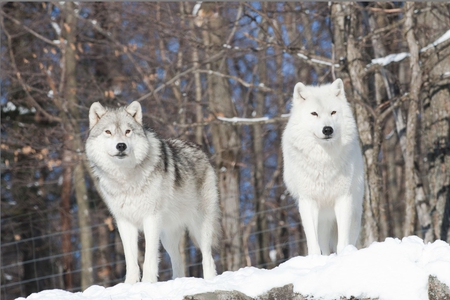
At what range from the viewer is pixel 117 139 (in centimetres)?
622

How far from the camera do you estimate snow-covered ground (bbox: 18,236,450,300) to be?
14.1ft

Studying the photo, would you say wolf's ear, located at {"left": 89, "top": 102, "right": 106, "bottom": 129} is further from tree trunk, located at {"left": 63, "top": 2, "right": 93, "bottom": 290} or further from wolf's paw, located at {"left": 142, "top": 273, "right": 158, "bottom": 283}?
tree trunk, located at {"left": 63, "top": 2, "right": 93, "bottom": 290}

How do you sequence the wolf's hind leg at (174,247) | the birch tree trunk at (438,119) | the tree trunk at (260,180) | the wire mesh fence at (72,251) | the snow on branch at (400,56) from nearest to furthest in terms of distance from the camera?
the wolf's hind leg at (174,247) < the snow on branch at (400,56) < the birch tree trunk at (438,119) < the tree trunk at (260,180) < the wire mesh fence at (72,251)

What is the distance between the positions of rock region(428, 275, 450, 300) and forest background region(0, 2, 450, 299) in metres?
4.69

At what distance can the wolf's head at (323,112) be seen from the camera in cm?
625

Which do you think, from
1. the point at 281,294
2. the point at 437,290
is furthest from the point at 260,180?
the point at 437,290

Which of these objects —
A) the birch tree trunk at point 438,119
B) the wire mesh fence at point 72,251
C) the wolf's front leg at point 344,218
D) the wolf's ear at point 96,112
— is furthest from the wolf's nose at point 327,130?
the wire mesh fence at point 72,251

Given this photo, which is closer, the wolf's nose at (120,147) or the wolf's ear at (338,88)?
the wolf's nose at (120,147)

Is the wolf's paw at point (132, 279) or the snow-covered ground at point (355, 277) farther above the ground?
the snow-covered ground at point (355, 277)

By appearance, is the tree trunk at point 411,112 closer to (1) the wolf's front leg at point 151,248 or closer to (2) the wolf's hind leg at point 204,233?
(2) the wolf's hind leg at point 204,233

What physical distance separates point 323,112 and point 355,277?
227 centimetres

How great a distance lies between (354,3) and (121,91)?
7393mm

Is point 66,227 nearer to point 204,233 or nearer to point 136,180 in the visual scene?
point 204,233

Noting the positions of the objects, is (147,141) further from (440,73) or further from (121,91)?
(121,91)
